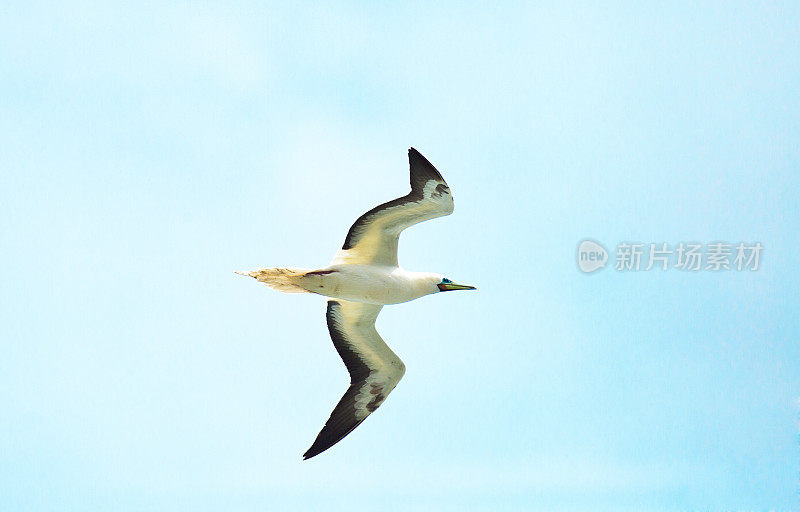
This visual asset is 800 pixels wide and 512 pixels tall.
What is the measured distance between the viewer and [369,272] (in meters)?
13.4

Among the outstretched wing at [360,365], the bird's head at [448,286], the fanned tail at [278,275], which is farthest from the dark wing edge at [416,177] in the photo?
the outstretched wing at [360,365]

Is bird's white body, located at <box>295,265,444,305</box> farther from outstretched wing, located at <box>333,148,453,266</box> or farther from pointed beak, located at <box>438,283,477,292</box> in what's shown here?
pointed beak, located at <box>438,283,477,292</box>

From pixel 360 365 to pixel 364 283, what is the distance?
2.11 metres

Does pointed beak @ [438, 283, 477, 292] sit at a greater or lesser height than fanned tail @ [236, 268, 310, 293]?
greater

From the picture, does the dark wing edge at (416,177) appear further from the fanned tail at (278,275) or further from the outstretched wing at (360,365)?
the outstretched wing at (360,365)

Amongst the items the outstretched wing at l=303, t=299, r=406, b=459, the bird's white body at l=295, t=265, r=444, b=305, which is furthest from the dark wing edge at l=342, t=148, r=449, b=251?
the outstretched wing at l=303, t=299, r=406, b=459

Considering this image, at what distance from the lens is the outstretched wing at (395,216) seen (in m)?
12.8

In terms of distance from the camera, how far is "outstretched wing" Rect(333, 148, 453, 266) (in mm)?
12766

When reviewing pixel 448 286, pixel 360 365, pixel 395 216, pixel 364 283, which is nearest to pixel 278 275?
pixel 364 283

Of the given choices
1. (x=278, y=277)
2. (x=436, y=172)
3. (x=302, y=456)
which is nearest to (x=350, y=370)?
(x=302, y=456)

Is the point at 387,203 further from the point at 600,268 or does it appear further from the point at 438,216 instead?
the point at 600,268

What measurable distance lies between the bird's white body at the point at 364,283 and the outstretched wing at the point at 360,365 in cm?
87

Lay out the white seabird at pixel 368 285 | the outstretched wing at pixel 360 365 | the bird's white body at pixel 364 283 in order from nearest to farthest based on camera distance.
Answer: the white seabird at pixel 368 285, the bird's white body at pixel 364 283, the outstretched wing at pixel 360 365

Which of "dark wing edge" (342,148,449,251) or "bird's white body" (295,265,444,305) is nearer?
"dark wing edge" (342,148,449,251)
